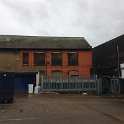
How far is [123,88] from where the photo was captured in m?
51.7

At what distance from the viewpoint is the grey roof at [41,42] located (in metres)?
63.0

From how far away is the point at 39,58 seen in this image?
62875 millimetres

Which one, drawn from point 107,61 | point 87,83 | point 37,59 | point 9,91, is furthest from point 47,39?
point 9,91

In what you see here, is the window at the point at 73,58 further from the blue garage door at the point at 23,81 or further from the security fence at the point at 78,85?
the security fence at the point at 78,85

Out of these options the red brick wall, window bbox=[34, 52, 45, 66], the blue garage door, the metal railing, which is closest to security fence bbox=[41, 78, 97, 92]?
the metal railing

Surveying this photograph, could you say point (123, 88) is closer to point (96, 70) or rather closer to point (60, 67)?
point (60, 67)

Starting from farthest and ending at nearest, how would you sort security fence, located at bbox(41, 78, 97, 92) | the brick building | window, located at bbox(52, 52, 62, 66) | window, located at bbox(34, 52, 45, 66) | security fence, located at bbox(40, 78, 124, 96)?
window, located at bbox(52, 52, 62, 66) → window, located at bbox(34, 52, 45, 66) → the brick building → security fence, located at bbox(41, 78, 97, 92) → security fence, located at bbox(40, 78, 124, 96)

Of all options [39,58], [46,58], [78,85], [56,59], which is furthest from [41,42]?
[78,85]

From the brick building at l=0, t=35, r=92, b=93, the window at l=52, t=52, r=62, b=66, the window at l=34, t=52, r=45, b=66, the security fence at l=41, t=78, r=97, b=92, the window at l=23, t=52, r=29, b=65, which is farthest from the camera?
the window at l=52, t=52, r=62, b=66

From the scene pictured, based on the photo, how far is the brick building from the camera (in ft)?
204

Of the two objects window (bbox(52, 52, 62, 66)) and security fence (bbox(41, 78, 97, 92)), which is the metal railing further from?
window (bbox(52, 52, 62, 66))

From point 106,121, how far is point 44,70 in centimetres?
4368

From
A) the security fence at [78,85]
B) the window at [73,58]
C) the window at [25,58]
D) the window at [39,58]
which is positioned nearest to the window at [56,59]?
the window at [73,58]

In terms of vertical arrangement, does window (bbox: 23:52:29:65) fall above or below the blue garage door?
above
